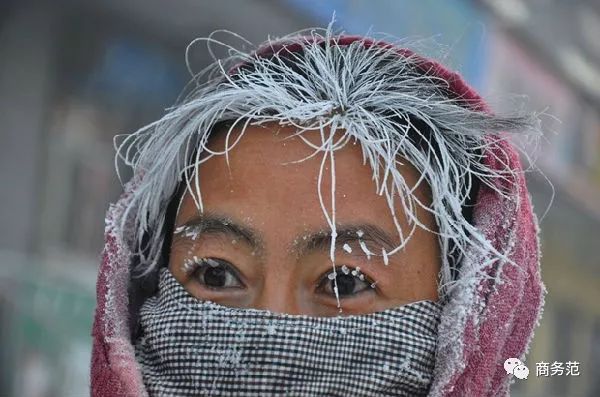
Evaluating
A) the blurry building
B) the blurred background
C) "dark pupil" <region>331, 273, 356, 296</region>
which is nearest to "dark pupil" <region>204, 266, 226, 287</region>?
"dark pupil" <region>331, 273, 356, 296</region>

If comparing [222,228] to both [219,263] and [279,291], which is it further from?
[279,291]

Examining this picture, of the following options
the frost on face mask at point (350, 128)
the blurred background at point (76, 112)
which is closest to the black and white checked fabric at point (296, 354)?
the frost on face mask at point (350, 128)

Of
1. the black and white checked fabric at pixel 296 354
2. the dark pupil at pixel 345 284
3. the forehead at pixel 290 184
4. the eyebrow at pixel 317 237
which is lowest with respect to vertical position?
the black and white checked fabric at pixel 296 354

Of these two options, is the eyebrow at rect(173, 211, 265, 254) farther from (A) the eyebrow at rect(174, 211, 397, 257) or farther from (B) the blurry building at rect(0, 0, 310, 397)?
(B) the blurry building at rect(0, 0, 310, 397)

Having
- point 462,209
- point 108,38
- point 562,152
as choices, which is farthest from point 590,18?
point 462,209

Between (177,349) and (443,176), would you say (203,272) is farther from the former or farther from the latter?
(443,176)

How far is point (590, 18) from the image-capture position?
12.7 metres

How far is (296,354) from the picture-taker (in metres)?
1.85

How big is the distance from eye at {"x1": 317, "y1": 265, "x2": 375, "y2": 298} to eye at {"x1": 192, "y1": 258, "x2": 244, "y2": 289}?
0.50 ft

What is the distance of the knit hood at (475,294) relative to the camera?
1.86m

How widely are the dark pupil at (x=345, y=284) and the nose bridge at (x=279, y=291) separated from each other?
0.08 m

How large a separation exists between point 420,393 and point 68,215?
615 cm

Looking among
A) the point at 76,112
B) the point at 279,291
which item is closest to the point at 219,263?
the point at 279,291

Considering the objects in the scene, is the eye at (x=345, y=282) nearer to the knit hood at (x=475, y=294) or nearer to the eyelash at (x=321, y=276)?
the eyelash at (x=321, y=276)
